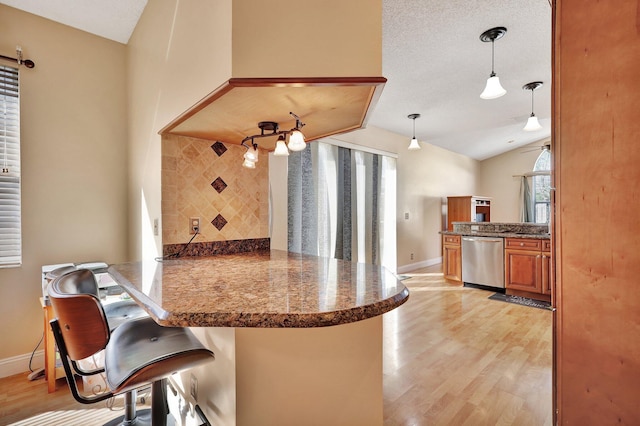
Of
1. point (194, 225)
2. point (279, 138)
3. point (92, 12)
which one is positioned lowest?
point (194, 225)

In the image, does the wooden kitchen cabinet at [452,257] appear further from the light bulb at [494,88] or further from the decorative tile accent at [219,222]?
the decorative tile accent at [219,222]

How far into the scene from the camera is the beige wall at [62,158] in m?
2.24

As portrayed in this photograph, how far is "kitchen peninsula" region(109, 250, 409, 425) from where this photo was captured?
0.84 metres

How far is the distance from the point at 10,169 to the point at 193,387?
7.04 ft

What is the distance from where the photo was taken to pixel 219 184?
6.81 feet

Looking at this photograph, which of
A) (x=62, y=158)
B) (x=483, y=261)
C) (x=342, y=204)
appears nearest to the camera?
(x=62, y=158)

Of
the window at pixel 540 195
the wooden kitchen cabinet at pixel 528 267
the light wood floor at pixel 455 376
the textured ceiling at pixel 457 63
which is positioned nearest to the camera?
the light wood floor at pixel 455 376

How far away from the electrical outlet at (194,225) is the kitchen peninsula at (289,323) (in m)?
0.41

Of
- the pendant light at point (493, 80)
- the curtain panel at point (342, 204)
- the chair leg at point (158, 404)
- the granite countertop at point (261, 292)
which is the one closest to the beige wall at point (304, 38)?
the granite countertop at point (261, 292)

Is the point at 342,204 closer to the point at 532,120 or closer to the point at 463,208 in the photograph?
the point at 532,120

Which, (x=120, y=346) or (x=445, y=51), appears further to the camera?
(x=445, y=51)

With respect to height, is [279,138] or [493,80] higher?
[493,80]

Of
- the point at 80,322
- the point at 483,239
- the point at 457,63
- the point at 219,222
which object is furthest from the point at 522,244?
the point at 80,322

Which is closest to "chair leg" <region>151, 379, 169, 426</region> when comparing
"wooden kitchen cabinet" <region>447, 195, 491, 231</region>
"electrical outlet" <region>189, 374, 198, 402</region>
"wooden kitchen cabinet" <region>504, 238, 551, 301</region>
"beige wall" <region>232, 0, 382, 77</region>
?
"electrical outlet" <region>189, 374, 198, 402</region>
